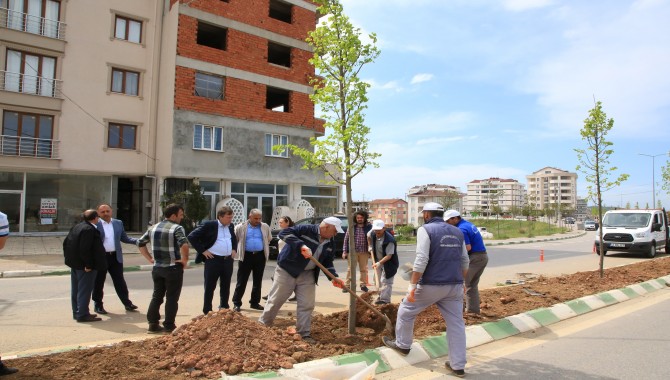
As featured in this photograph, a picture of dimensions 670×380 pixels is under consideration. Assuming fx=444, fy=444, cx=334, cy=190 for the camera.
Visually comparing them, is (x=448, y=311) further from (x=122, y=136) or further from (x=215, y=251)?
(x=122, y=136)

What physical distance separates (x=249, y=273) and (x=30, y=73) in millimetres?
18225

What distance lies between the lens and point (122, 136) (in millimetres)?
21781

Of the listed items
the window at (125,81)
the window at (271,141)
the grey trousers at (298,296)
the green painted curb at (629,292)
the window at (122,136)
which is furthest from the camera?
the window at (271,141)

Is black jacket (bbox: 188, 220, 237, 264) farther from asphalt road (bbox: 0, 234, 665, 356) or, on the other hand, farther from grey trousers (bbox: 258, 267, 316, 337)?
grey trousers (bbox: 258, 267, 316, 337)

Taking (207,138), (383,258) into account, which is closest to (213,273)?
(383,258)

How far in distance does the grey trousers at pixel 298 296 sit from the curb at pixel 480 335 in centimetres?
74

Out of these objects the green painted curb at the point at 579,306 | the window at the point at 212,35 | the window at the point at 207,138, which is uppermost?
the window at the point at 212,35

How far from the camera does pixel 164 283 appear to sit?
5.94 m

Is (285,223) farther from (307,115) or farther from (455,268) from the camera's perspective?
(307,115)

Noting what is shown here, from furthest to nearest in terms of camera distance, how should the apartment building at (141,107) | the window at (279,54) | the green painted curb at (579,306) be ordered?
the window at (279,54) → the apartment building at (141,107) → the green painted curb at (579,306)

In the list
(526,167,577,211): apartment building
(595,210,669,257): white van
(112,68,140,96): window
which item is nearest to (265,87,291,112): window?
(112,68,140,96): window

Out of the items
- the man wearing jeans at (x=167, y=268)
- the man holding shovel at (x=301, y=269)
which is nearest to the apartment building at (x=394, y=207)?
the man wearing jeans at (x=167, y=268)

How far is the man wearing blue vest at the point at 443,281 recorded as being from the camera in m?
4.61

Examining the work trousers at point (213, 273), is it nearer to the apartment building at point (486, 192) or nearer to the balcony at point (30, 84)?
the balcony at point (30, 84)
